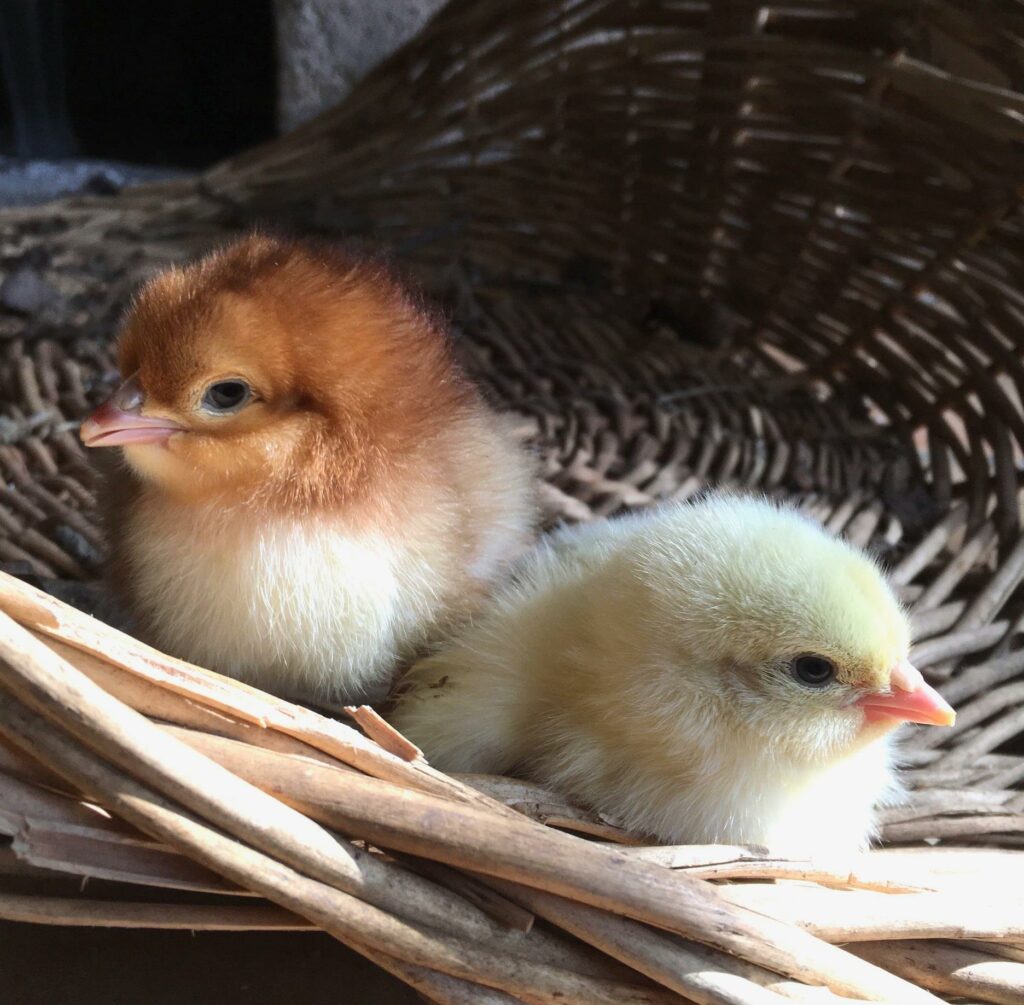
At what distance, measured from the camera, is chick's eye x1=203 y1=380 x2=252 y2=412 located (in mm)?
832

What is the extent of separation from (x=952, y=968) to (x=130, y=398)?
73 cm

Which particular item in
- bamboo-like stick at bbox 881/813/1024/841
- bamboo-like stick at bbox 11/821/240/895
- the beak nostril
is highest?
the beak nostril

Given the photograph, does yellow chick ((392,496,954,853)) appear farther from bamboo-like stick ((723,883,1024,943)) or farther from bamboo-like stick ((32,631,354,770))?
bamboo-like stick ((32,631,354,770))

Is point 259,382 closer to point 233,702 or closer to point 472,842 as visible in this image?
point 233,702

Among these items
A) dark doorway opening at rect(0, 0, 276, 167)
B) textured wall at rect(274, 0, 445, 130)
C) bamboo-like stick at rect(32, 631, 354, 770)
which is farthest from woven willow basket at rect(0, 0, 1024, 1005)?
dark doorway opening at rect(0, 0, 276, 167)

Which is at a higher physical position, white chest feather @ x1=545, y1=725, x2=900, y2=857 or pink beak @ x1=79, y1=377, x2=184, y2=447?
pink beak @ x1=79, y1=377, x2=184, y2=447

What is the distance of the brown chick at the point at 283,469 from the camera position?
2.73 feet

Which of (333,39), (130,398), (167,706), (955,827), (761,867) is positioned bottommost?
(955,827)

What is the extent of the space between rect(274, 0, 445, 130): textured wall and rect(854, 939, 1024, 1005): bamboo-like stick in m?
2.51

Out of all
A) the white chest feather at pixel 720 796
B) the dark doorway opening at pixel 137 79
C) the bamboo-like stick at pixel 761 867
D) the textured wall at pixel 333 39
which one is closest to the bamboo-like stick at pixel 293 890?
the bamboo-like stick at pixel 761 867

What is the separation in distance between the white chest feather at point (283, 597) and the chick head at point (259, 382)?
0.14ft

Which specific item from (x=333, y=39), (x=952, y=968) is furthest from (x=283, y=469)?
(x=333, y=39)

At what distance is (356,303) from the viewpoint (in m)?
0.89

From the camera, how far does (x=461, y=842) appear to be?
63 centimetres
